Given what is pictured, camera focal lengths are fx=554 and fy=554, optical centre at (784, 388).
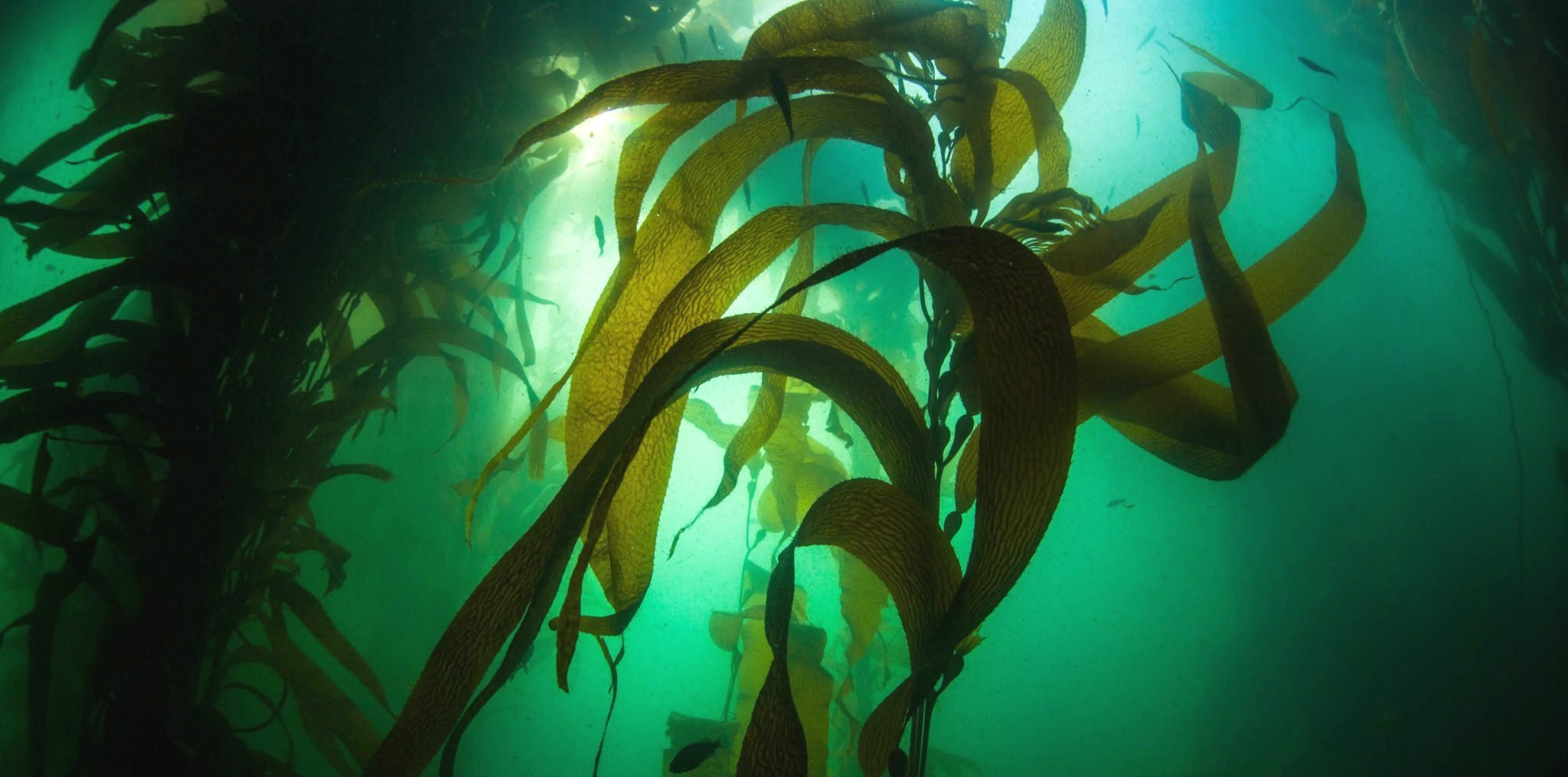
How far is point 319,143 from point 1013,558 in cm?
168

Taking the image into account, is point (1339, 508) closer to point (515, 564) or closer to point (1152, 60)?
point (1152, 60)

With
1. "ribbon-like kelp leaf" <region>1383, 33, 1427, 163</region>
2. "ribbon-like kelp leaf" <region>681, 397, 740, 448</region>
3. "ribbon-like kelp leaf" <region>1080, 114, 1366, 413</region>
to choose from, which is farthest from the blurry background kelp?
"ribbon-like kelp leaf" <region>681, 397, 740, 448</region>

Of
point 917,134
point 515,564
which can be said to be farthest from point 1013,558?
point 917,134

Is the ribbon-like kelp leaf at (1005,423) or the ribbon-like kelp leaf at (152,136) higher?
the ribbon-like kelp leaf at (152,136)

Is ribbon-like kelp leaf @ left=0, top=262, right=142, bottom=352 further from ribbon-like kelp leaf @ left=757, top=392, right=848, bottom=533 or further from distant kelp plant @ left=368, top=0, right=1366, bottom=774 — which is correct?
ribbon-like kelp leaf @ left=757, top=392, right=848, bottom=533

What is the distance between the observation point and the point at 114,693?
3.47 feet

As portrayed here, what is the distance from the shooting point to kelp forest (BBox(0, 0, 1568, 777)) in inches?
26.3

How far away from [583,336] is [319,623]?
A: 1.03 m

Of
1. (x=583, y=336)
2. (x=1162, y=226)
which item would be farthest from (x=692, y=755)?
(x=1162, y=226)

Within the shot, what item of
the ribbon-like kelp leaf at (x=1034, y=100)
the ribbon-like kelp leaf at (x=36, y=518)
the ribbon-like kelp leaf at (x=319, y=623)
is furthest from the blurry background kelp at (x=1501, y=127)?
the ribbon-like kelp leaf at (x=36, y=518)

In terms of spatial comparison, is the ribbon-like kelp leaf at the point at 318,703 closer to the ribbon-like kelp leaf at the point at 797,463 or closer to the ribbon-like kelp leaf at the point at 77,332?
the ribbon-like kelp leaf at the point at 77,332

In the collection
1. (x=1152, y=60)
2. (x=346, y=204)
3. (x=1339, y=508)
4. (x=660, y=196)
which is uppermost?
(x=1152, y=60)

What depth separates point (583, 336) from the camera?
870 millimetres

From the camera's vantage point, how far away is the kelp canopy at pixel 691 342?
59cm
